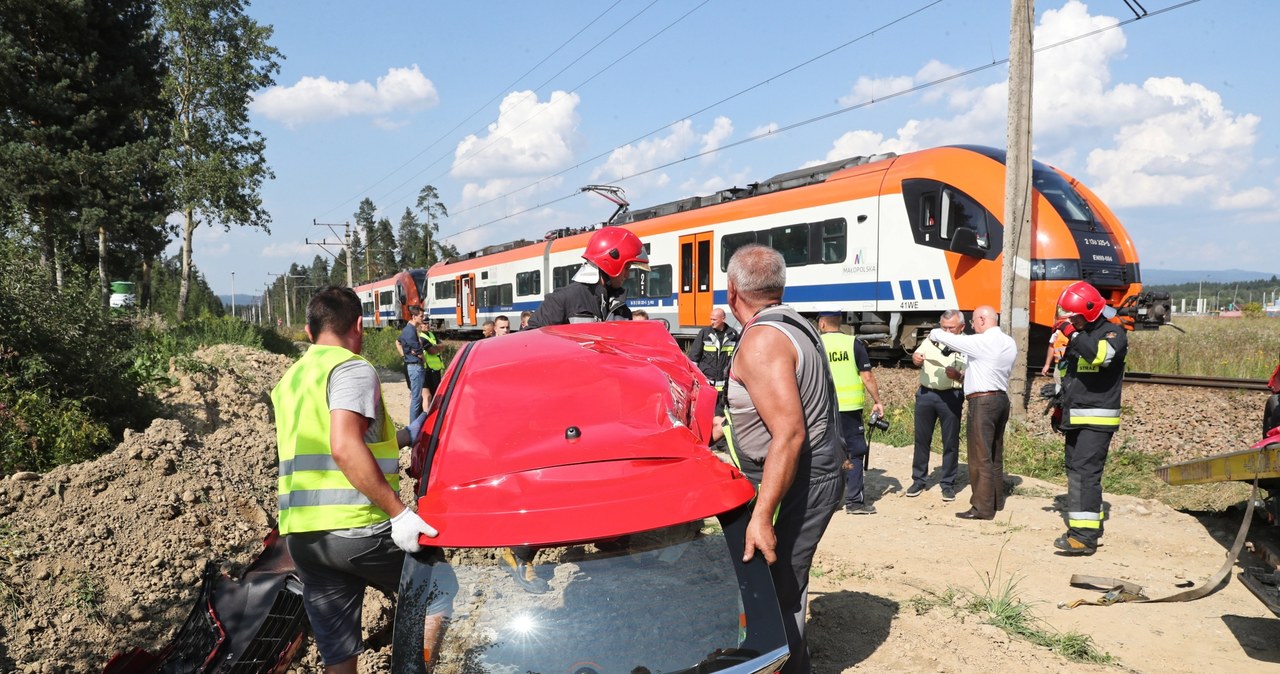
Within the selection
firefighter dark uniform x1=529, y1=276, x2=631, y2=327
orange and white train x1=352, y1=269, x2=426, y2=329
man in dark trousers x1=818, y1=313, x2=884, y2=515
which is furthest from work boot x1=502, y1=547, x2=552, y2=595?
orange and white train x1=352, y1=269, x2=426, y2=329

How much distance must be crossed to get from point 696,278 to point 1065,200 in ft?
22.9

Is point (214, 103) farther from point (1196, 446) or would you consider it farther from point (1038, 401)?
point (1196, 446)

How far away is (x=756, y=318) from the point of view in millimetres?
2824

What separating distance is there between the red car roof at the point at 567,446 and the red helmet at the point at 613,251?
120cm

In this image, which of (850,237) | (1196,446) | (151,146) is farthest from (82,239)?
(1196,446)

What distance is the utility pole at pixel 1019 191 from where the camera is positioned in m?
10.1

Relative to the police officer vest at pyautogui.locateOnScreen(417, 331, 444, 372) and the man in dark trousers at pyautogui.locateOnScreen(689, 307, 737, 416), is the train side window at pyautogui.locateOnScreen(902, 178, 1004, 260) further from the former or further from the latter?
the police officer vest at pyautogui.locateOnScreen(417, 331, 444, 372)

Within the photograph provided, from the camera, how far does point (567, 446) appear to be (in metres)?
2.49

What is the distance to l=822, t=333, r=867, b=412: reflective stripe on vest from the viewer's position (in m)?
6.45

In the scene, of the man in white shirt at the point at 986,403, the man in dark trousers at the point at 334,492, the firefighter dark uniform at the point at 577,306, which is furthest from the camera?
the man in white shirt at the point at 986,403

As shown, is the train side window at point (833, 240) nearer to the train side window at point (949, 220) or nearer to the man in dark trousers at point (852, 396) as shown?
the train side window at point (949, 220)

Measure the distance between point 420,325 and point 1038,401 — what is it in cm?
867

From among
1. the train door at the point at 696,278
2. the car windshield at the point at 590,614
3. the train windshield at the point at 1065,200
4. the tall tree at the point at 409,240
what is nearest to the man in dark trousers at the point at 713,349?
the train windshield at the point at 1065,200

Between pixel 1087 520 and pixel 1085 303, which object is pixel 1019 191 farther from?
pixel 1087 520
